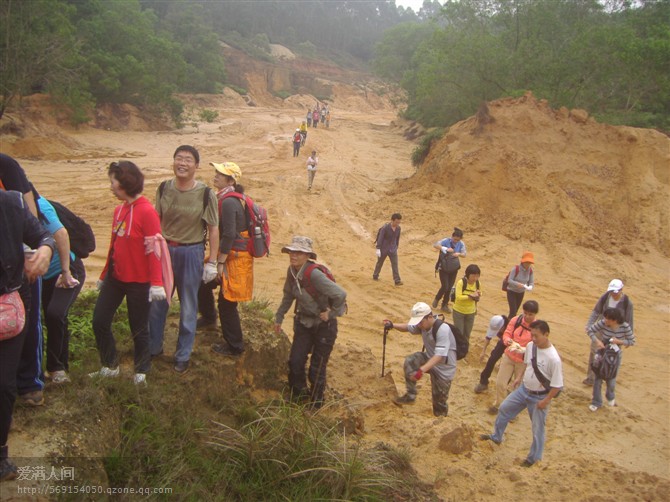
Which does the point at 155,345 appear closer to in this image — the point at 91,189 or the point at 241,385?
the point at 241,385

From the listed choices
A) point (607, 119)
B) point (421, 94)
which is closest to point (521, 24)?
point (421, 94)

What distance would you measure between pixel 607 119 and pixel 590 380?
13.3 m

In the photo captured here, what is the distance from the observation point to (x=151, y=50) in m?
29.1

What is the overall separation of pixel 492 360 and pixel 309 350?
2.87 metres

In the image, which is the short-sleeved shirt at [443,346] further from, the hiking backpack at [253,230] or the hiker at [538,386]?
the hiking backpack at [253,230]

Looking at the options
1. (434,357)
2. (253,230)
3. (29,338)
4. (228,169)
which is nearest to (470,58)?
(434,357)

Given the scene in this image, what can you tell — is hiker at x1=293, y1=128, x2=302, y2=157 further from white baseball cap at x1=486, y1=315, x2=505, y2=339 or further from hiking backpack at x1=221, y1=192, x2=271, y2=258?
hiking backpack at x1=221, y1=192, x2=271, y2=258

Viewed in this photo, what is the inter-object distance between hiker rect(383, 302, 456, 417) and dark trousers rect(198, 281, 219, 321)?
1835 mm

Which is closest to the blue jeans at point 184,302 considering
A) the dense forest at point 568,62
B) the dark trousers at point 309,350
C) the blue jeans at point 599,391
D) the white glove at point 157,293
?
the white glove at point 157,293

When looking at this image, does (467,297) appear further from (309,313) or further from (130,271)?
(130,271)

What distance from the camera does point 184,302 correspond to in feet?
14.8

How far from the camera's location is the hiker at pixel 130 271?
384 centimetres

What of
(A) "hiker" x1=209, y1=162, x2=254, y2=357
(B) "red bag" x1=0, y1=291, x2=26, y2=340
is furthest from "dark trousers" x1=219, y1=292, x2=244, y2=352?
(B) "red bag" x1=0, y1=291, x2=26, y2=340

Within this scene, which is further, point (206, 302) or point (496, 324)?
point (496, 324)
